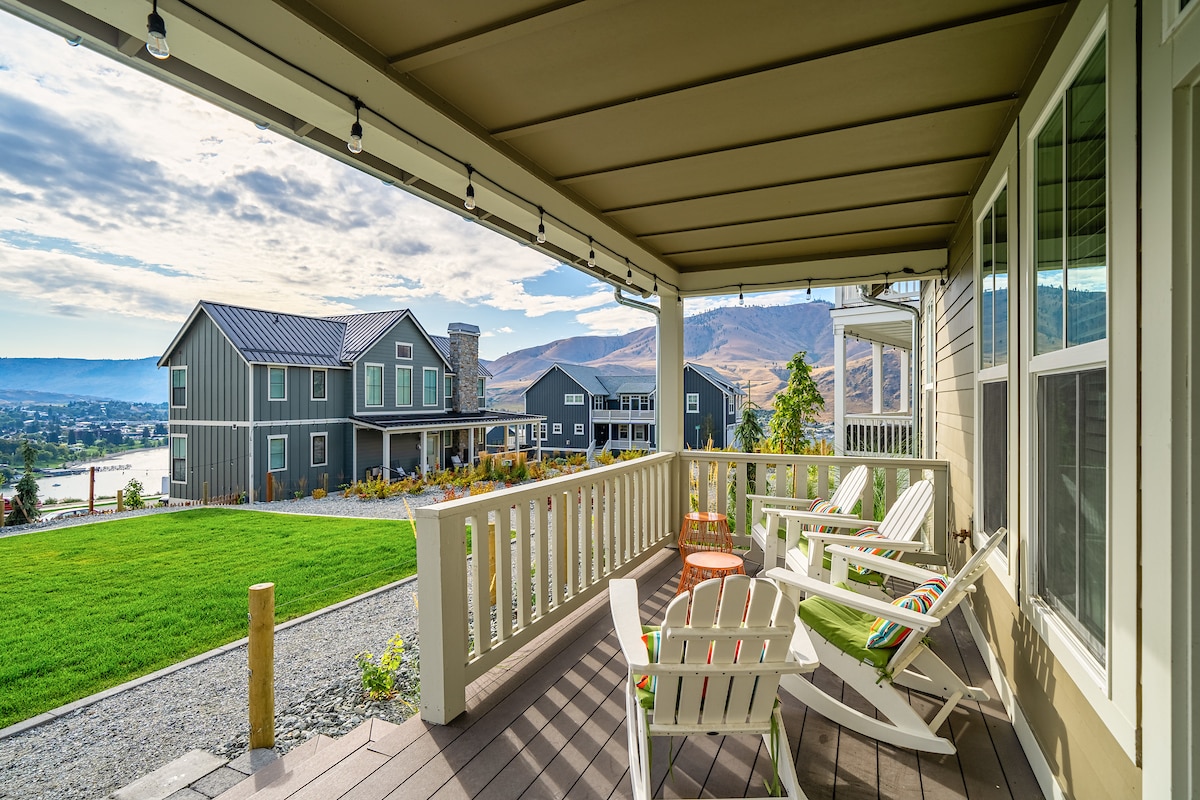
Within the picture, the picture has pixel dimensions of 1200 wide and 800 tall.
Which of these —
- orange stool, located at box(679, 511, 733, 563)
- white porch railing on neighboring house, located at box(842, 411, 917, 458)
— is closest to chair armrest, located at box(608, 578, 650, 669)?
orange stool, located at box(679, 511, 733, 563)

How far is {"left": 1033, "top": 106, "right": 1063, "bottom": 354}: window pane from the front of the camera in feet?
6.15

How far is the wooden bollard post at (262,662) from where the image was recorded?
2695 mm

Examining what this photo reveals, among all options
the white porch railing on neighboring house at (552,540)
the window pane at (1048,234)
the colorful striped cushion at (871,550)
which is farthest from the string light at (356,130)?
the colorful striped cushion at (871,550)

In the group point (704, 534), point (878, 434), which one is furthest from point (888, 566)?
point (878, 434)

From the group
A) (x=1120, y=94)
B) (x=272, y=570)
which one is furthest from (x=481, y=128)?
(x=272, y=570)

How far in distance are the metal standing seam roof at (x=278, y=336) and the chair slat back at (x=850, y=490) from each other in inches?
597

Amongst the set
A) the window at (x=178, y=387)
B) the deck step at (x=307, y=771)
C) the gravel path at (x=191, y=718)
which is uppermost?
the window at (x=178, y=387)

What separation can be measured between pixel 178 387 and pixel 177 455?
6.44 feet

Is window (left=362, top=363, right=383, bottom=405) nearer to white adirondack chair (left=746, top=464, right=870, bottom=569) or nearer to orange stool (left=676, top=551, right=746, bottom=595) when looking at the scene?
white adirondack chair (left=746, top=464, right=870, bottom=569)

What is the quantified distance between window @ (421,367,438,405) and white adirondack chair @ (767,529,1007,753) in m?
18.9

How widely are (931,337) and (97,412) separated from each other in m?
21.3

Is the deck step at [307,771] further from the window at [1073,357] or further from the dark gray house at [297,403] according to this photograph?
the dark gray house at [297,403]

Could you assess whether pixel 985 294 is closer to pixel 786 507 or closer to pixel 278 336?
pixel 786 507

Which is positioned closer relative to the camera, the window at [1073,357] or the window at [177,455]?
the window at [1073,357]
